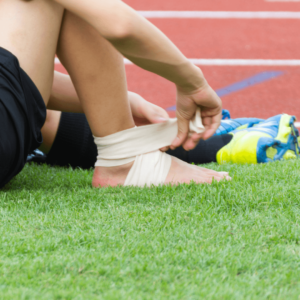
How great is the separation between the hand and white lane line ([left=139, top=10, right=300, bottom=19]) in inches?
188

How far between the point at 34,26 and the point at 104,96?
292 mm

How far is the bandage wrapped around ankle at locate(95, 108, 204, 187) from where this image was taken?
4.59 feet

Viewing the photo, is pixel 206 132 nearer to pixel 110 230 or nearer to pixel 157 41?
pixel 157 41

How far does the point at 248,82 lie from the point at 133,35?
10.8ft

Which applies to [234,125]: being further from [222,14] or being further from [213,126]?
[222,14]

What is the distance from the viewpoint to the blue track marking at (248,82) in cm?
392

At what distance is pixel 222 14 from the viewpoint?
5.94 metres

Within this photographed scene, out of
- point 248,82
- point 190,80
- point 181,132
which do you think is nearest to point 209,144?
point 181,132

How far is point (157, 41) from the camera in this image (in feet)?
3.52

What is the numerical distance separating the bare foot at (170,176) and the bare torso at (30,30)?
0.38 meters

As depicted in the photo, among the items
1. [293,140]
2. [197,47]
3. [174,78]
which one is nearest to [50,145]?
[174,78]

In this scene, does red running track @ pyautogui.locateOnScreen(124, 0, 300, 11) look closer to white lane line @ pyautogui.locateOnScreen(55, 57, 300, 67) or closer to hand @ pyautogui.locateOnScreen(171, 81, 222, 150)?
white lane line @ pyautogui.locateOnScreen(55, 57, 300, 67)

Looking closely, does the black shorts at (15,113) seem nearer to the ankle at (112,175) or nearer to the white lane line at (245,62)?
the ankle at (112,175)

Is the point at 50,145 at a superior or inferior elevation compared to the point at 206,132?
inferior
